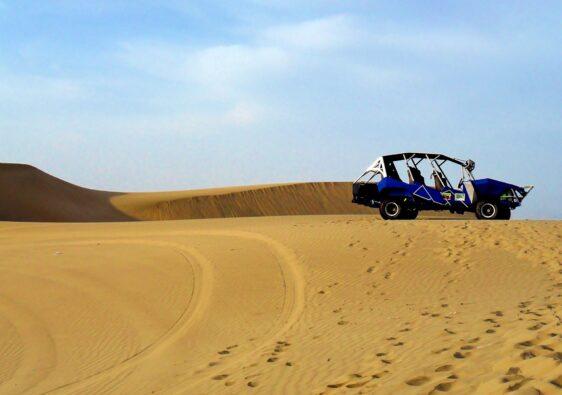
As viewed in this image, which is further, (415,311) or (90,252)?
(90,252)

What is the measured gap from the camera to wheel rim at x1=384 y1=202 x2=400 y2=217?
1964 cm

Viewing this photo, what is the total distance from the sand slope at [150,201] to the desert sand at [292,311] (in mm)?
27459

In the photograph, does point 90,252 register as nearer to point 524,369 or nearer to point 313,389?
point 313,389

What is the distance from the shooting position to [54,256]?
15.7 m

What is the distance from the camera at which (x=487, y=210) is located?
1916 centimetres

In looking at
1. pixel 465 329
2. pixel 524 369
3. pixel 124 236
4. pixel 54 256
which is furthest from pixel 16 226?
pixel 524 369

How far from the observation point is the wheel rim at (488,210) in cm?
1905

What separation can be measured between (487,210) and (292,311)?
35.9 feet

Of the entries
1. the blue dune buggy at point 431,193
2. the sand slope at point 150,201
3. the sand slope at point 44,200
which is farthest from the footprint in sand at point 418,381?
the sand slope at point 150,201

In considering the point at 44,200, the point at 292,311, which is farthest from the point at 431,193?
the point at 44,200

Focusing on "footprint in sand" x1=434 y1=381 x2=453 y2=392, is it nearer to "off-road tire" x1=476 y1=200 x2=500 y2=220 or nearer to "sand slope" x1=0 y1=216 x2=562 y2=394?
"sand slope" x1=0 y1=216 x2=562 y2=394

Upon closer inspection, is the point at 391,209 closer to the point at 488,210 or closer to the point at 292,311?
the point at 488,210

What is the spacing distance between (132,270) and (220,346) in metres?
5.46

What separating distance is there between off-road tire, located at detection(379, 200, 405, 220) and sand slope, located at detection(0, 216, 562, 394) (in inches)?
87.2
